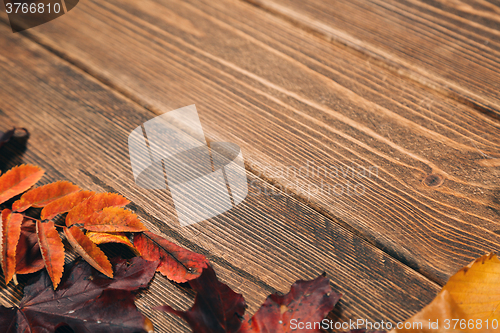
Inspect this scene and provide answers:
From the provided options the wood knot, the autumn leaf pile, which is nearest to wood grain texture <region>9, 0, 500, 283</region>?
the wood knot

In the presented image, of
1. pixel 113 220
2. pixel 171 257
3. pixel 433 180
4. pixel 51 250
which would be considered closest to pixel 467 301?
pixel 433 180

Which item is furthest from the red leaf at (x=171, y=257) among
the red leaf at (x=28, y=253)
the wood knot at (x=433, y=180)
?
the wood knot at (x=433, y=180)

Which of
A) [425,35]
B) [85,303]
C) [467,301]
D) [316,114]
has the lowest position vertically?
[85,303]

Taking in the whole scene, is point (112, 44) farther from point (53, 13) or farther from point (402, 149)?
point (402, 149)

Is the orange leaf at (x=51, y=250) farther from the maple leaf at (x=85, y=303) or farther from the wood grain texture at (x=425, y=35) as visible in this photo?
the wood grain texture at (x=425, y=35)

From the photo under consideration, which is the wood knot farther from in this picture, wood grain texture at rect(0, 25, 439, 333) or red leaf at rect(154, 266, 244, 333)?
red leaf at rect(154, 266, 244, 333)

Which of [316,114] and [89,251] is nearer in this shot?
[89,251]

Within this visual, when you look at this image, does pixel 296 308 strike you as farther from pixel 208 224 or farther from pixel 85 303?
pixel 85 303
